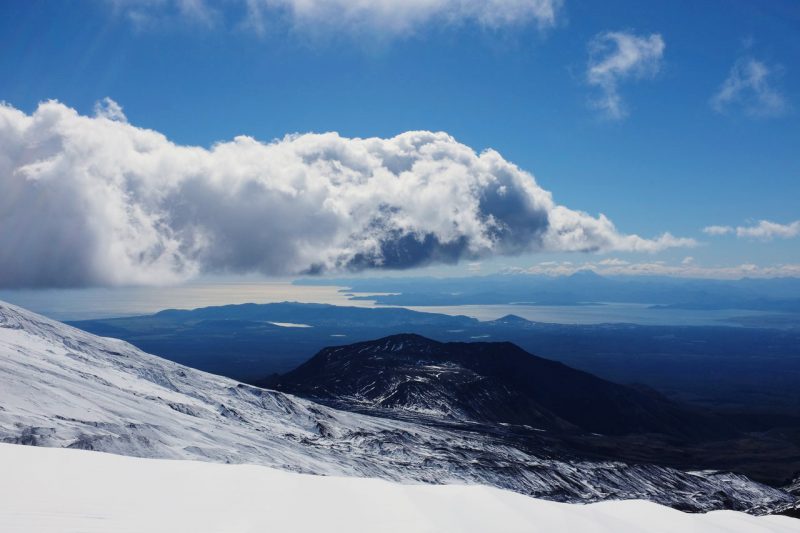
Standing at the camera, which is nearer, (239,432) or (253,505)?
(253,505)

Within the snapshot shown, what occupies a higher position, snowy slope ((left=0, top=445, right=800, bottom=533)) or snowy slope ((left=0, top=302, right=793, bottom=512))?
snowy slope ((left=0, top=445, right=800, bottom=533))

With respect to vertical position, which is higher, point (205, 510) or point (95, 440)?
point (205, 510)

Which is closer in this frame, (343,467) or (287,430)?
(343,467)

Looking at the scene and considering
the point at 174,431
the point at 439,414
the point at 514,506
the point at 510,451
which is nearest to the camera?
the point at 514,506

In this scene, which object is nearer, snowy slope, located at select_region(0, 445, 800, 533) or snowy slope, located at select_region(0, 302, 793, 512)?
snowy slope, located at select_region(0, 445, 800, 533)

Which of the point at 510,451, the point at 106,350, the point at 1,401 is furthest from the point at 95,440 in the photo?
the point at 510,451

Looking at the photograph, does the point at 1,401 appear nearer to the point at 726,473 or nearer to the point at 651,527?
the point at 651,527
